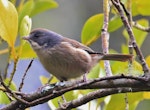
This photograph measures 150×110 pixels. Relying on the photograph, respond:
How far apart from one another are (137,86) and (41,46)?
2.94ft

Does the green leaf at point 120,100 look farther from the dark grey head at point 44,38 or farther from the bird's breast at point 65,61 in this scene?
the dark grey head at point 44,38

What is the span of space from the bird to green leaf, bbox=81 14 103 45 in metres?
0.16

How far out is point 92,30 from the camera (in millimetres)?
1846

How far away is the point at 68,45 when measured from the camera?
2332 millimetres

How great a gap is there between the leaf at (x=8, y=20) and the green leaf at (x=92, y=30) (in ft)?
1.06

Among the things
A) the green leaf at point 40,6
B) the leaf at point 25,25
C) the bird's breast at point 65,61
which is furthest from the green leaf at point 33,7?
the bird's breast at point 65,61

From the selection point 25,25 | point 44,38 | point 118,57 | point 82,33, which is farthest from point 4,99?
point 44,38

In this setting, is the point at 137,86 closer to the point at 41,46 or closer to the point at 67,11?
the point at 41,46

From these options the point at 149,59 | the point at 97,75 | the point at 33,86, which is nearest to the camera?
the point at 149,59

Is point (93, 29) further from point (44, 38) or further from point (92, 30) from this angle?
point (44, 38)

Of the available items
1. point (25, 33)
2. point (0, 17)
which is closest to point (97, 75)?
point (25, 33)

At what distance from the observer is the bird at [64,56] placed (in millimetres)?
2125

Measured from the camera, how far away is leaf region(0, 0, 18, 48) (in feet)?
5.19

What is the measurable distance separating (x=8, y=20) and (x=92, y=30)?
1.18 feet
